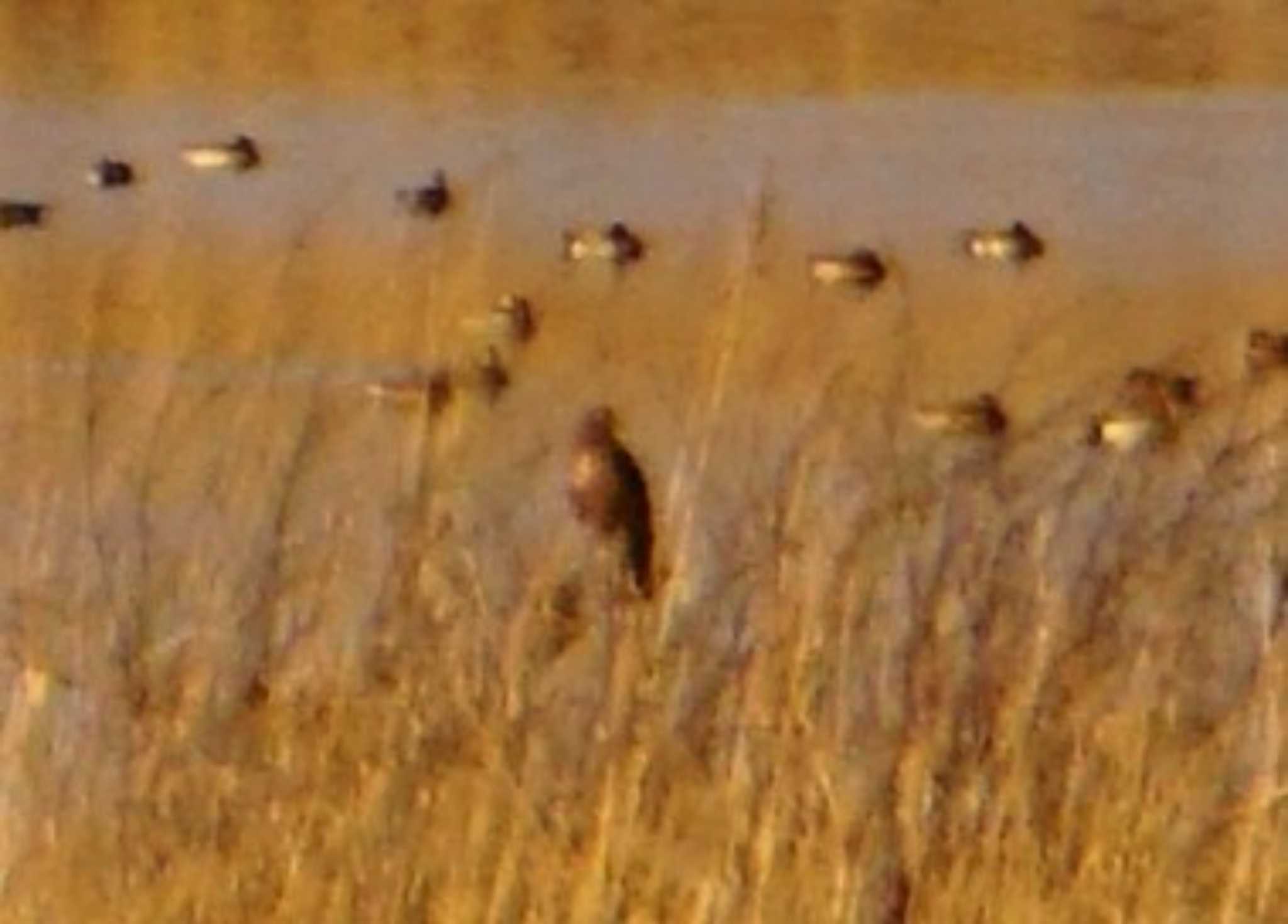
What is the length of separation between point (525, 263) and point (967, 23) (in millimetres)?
5206

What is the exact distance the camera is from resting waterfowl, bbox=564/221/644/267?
1149 cm

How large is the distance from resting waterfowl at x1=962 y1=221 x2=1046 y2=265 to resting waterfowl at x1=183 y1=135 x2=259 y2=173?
1986 millimetres

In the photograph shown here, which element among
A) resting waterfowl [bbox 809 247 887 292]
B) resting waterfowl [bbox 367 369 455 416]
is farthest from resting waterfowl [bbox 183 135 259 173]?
resting waterfowl [bbox 367 369 455 416]

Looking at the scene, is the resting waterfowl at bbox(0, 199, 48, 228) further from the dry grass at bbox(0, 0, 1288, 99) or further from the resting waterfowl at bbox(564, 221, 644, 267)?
the dry grass at bbox(0, 0, 1288, 99)

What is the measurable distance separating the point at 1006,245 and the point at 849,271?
103cm

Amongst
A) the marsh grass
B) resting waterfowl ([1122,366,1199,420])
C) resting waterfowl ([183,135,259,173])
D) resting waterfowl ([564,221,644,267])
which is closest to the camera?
the marsh grass

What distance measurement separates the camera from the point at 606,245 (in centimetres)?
1178

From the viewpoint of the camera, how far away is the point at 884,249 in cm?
1175

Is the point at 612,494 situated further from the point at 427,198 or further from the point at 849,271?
the point at 427,198

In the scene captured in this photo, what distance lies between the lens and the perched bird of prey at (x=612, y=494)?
6965mm

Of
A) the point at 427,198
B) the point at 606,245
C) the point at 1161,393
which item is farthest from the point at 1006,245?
the point at 1161,393

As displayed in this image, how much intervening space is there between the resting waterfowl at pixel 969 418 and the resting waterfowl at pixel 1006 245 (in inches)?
144

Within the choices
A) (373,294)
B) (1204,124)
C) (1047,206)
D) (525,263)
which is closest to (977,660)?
(373,294)

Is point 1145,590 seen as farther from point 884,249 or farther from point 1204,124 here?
point 1204,124
